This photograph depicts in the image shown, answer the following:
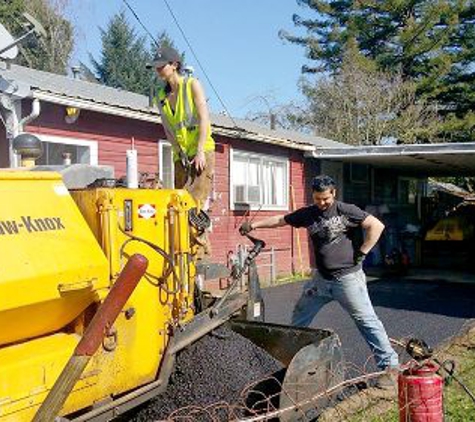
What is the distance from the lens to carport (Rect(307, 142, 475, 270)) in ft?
50.3

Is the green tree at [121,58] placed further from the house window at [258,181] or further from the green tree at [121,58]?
the house window at [258,181]

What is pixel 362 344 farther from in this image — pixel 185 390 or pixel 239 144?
pixel 239 144

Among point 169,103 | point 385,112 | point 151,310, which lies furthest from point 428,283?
point 385,112

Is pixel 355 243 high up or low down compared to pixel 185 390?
up

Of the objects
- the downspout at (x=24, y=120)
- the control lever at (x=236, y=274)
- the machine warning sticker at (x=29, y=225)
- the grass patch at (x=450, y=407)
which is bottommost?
the grass patch at (x=450, y=407)

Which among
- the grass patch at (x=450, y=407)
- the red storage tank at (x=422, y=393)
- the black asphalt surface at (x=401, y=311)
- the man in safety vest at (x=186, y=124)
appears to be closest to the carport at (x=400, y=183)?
the black asphalt surface at (x=401, y=311)

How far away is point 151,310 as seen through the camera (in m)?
3.90

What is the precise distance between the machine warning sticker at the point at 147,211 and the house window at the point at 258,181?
33.2 ft

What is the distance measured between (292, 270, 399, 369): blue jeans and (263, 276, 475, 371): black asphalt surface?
1.06 metres

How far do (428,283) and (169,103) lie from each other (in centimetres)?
1052

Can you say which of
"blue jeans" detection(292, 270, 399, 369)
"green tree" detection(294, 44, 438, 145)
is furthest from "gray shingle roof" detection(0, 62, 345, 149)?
"green tree" detection(294, 44, 438, 145)

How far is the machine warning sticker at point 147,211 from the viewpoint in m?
3.86

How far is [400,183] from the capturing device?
22.8m

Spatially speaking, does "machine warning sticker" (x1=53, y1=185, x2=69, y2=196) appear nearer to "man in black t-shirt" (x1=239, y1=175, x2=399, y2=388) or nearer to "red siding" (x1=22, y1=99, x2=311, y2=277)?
"man in black t-shirt" (x1=239, y1=175, x2=399, y2=388)
